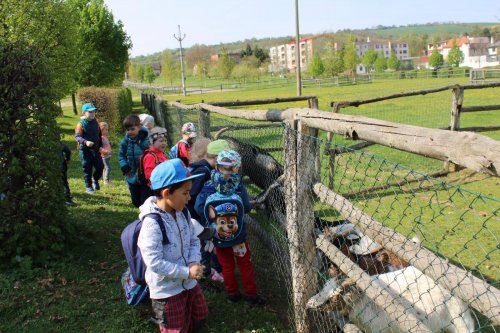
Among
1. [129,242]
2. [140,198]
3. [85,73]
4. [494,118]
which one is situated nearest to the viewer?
[129,242]

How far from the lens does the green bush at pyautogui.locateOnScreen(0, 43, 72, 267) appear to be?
454 centimetres

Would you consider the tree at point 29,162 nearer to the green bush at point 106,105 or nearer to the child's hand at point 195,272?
the child's hand at point 195,272

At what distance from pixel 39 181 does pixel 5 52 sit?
4.40 feet

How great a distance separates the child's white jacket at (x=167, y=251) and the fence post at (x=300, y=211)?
746mm

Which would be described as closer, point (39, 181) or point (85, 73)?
point (39, 181)

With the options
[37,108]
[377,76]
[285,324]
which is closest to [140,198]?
[37,108]

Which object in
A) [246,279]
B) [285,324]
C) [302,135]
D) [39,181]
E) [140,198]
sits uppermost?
[302,135]

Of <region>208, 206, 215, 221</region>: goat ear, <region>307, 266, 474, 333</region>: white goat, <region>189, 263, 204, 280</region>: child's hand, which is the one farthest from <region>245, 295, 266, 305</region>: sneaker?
<region>189, 263, 204, 280</region>: child's hand

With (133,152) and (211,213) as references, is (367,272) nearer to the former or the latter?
(211,213)

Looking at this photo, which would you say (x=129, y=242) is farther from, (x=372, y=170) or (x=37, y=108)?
(x=372, y=170)

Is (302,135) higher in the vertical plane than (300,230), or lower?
higher

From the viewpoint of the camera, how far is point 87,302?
417 cm

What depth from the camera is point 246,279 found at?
4125 mm

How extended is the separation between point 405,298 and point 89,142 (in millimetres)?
6024
